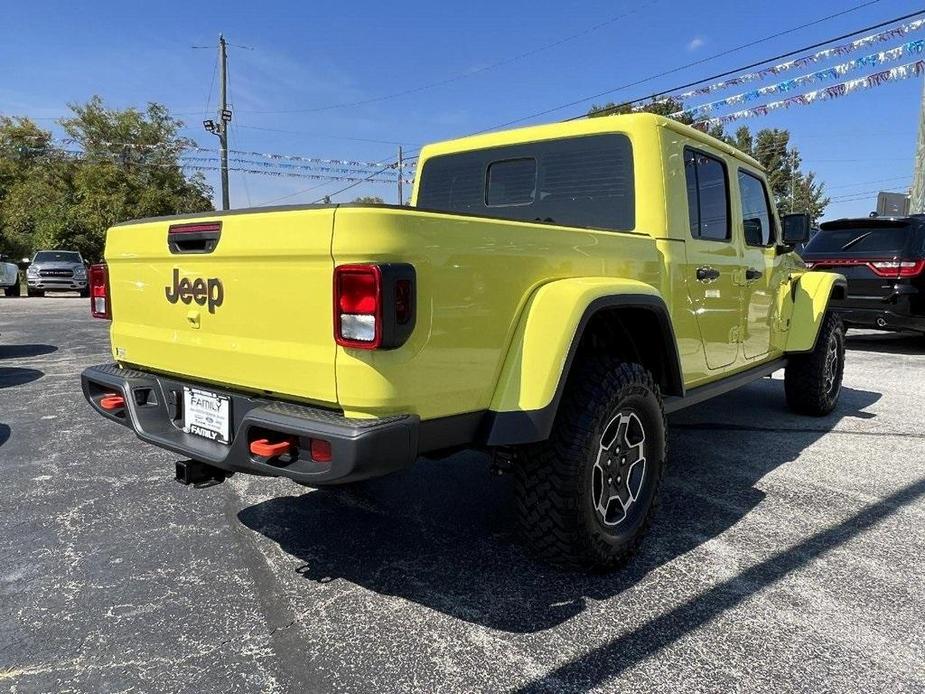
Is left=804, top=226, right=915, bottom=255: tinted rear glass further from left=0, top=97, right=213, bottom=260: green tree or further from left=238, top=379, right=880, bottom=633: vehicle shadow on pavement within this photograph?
left=0, top=97, right=213, bottom=260: green tree

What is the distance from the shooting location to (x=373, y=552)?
2908mm

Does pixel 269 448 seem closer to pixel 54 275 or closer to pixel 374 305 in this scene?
pixel 374 305

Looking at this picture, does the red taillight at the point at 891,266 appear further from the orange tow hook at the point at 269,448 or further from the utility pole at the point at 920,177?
the orange tow hook at the point at 269,448

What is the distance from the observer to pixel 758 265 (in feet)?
13.9

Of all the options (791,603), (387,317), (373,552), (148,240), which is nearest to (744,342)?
(791,603)

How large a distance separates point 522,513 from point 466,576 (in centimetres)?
39

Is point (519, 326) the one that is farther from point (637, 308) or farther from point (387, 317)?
point (637, 308)

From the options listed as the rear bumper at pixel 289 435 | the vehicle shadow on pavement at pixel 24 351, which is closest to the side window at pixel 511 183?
the rear bumper at pixel 289 435

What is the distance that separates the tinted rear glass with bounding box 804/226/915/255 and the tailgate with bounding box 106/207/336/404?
881cm

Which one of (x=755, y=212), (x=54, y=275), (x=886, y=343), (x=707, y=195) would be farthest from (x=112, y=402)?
(x=54, y=275)

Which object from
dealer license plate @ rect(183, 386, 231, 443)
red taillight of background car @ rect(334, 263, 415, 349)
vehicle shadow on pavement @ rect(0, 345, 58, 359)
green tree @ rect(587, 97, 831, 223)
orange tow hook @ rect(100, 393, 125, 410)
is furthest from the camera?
green tree @ rect(587, 97, 831, 223)

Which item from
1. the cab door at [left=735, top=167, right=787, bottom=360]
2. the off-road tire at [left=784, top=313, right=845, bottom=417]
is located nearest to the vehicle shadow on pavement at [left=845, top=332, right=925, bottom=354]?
the off-road tire at [left=784, top=313, right=845, bottom=417]

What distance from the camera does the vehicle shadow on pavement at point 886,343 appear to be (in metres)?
9.69

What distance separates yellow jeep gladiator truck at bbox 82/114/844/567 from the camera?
77.5 inches
